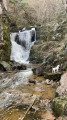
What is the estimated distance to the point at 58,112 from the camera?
5195 millimetres

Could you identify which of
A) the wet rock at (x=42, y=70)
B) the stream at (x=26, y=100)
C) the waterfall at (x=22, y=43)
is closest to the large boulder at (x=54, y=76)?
the stream at (x=26, y=100)

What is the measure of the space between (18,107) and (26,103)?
45cm

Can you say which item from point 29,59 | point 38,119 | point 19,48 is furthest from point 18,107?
point 19,48

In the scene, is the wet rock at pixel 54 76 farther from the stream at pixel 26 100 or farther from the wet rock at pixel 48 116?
the wet rock at pixel 48 116

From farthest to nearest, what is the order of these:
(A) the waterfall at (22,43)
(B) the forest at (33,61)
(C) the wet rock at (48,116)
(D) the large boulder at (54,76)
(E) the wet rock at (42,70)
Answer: (A) the waterfall at (22,43)
(E) the wet rock at (42,70)
(D) the large boulder at (54,76)
(B) the forest at (33,61)
(C) the wet rock at (48,116)

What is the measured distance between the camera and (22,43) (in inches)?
825

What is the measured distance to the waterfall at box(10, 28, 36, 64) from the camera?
19547 mm

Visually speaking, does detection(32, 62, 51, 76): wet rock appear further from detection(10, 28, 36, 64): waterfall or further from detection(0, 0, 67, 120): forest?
detection(10, 28, 36, 64): waterfall

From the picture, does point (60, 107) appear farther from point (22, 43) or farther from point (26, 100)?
point (22, 43)

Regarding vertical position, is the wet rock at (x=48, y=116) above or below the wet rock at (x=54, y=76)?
above

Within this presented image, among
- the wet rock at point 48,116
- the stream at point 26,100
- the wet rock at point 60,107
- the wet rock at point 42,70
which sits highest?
the wet rock at point 60,107

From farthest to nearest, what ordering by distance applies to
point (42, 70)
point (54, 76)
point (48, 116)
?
point (42, 70), point (54, 76), point (48, 116)

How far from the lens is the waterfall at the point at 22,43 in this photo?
19.5 meters

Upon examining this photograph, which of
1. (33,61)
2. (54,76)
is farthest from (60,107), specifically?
(33,61)
